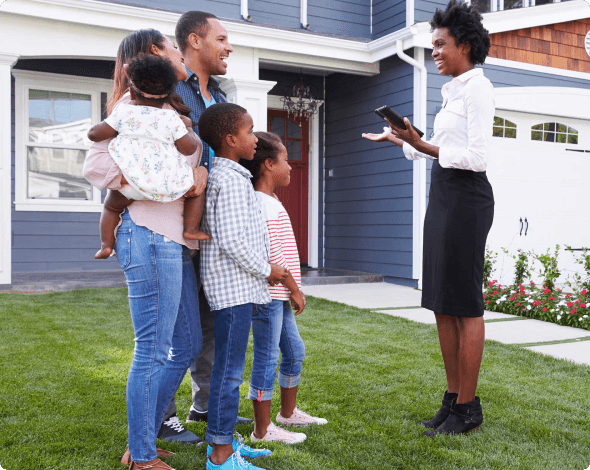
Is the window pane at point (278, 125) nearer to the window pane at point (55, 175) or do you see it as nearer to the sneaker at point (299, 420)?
the window pane at point (55, 175)

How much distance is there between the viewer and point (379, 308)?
6.10 m

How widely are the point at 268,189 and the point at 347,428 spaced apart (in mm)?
1105

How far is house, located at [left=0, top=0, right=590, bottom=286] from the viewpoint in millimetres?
7672

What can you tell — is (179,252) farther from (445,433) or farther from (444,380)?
(444,380)

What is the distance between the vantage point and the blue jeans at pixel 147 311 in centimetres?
183

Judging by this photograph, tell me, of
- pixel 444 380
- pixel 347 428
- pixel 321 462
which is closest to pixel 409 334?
pixel 444 380

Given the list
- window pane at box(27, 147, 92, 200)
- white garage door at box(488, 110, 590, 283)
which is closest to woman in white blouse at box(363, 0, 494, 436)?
white garage door at box(488, 110, 590, 283)

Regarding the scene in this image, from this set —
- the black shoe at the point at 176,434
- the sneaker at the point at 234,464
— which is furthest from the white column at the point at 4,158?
the sneaker at the point at 234,464

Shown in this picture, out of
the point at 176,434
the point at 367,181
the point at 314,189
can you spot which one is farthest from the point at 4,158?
the point at 176,434

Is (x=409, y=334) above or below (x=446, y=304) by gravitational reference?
below

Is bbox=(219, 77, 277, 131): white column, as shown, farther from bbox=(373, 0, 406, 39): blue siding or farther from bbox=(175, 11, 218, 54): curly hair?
bbox=(175, 11, 218, 54): curly hair

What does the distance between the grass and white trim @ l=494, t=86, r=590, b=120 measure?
4.66 meters

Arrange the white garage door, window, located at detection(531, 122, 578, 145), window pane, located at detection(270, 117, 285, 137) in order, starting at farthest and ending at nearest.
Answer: window pane, located at detection(270, 117, 285, 137), window, located at detection(531, 122, 578, 145), the white garage door

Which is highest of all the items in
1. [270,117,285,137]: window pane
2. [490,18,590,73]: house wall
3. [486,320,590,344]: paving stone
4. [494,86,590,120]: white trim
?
[490,18,590,73]: house wall
